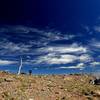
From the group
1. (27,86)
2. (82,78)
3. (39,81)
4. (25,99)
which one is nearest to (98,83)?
(82,78)

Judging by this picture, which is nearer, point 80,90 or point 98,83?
point 80,90

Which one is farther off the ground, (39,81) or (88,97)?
(39,81)

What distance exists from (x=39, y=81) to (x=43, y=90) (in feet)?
18.9

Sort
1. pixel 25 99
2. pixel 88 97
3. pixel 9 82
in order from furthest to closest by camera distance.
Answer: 1. pixel 9 82
2. pixel 88 97
3. pixel 25 99

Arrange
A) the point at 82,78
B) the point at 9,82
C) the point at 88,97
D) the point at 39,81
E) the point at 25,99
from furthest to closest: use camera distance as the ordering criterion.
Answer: the point at 82,78
the point at 39,81
the point at 9,82
the point at 88,97
the point at 25,99

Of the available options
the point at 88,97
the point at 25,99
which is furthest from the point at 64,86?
the point at 25,99

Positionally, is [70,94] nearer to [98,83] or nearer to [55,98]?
[55,98]

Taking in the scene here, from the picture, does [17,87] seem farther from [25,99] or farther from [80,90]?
[80,90]

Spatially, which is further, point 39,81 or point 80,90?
point 39,81

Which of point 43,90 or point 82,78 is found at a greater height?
point 82,78

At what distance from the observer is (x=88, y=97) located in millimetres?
37062

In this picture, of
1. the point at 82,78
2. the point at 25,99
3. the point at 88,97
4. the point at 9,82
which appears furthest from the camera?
the point at 82,78

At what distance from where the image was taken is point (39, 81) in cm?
4359

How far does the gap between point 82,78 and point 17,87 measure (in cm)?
1621
